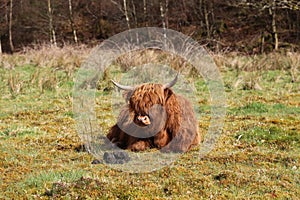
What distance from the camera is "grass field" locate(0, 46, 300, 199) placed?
4.79 meters

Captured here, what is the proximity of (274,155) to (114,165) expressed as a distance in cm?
200

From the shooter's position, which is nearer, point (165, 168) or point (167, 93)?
point (165, 168)

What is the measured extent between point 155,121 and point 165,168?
0.78 meters

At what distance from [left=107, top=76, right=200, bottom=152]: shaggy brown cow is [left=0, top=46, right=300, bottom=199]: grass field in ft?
1.02

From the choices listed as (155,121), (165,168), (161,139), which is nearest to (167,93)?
(155,121)

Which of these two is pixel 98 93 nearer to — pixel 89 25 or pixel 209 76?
pixel 209 76

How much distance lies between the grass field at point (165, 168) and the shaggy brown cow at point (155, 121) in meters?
0.31

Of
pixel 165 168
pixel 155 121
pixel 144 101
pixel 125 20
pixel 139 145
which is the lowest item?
pixel 165 168

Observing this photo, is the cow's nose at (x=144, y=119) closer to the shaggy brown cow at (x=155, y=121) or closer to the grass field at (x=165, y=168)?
the shaggy brown cow at (x=155, y=121)

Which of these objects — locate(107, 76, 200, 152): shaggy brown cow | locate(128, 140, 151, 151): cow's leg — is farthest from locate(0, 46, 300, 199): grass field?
locate(128, 140, 151, 151): cow's leg

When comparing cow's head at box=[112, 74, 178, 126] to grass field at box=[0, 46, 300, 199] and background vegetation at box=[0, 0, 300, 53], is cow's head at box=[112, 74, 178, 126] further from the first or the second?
background vegetation at box=[0, 0, 300, 53]

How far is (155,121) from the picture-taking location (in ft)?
20.3

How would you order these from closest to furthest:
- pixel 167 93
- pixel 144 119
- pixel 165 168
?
pixel 165 168 → pixel 144 119 → pixel 167 93

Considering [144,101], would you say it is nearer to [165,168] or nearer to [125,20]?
[165,168]
